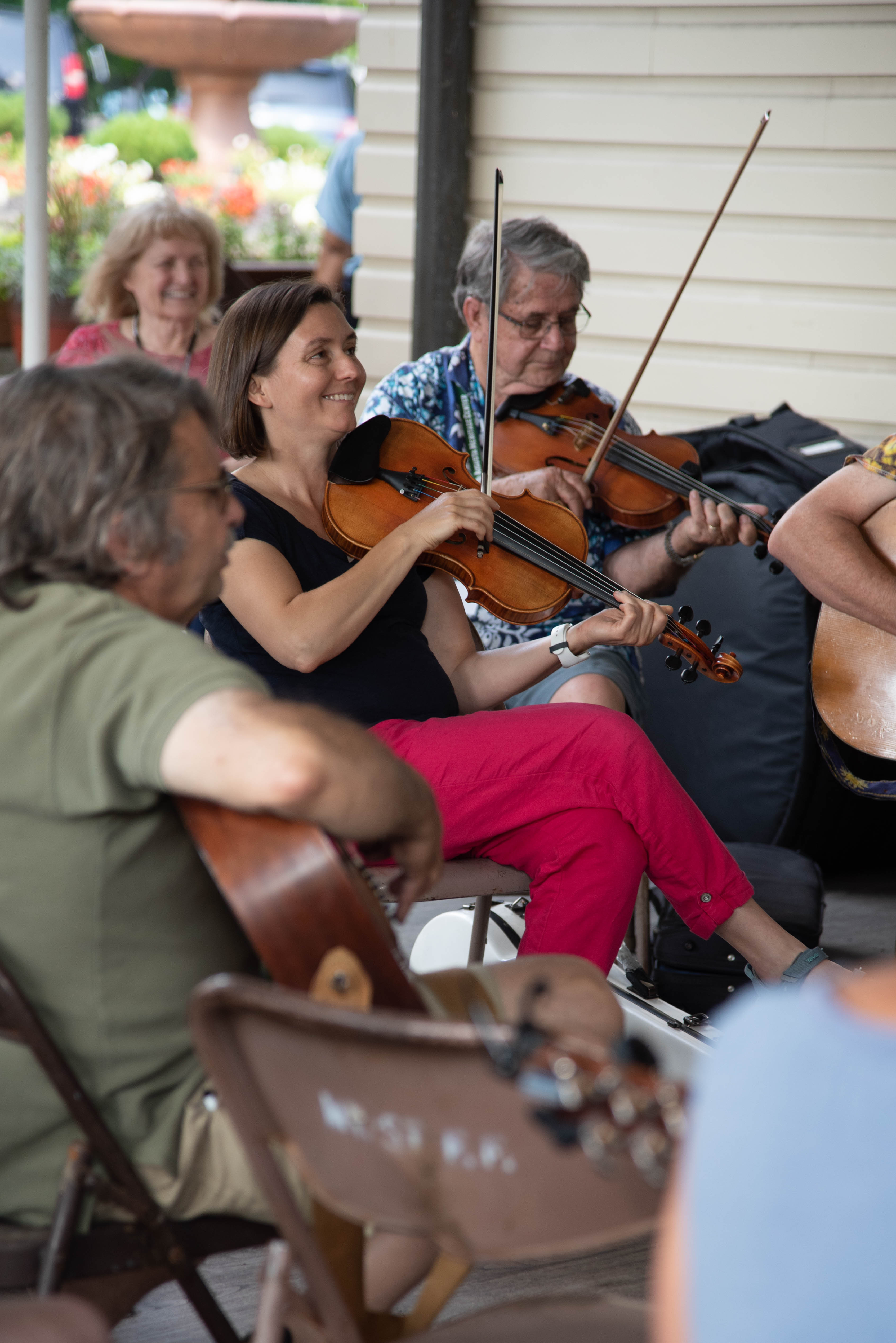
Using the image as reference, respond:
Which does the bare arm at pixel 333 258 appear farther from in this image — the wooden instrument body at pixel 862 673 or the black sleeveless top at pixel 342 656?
the black sleeveless top at pixel 342 656

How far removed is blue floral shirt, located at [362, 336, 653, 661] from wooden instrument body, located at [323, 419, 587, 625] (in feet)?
1.06

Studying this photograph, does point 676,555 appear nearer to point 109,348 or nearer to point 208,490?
point 208,490

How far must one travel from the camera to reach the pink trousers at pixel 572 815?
6.20ft

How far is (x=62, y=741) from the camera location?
42.6 inches

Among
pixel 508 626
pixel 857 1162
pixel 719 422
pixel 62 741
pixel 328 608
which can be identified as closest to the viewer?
pixel 857 1162

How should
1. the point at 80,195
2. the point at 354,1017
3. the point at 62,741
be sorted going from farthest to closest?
the point at 80,195 < the point at 62,741 < the point at 354,1017

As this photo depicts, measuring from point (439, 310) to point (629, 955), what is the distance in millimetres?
2246

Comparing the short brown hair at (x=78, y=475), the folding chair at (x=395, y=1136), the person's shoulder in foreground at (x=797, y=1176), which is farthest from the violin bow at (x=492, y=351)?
the person's shoulder in foreground at (x=797, y=1176)

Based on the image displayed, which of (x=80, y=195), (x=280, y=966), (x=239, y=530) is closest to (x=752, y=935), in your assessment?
(x=239, y=530)

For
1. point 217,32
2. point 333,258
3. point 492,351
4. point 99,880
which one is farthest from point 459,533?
point 217,32

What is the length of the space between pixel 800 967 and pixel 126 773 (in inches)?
47.0

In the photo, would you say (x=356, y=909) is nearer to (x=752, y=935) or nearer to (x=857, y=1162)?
(x=857, y=1162)

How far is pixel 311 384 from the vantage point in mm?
2078

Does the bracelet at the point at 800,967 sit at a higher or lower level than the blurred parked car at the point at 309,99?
lower
